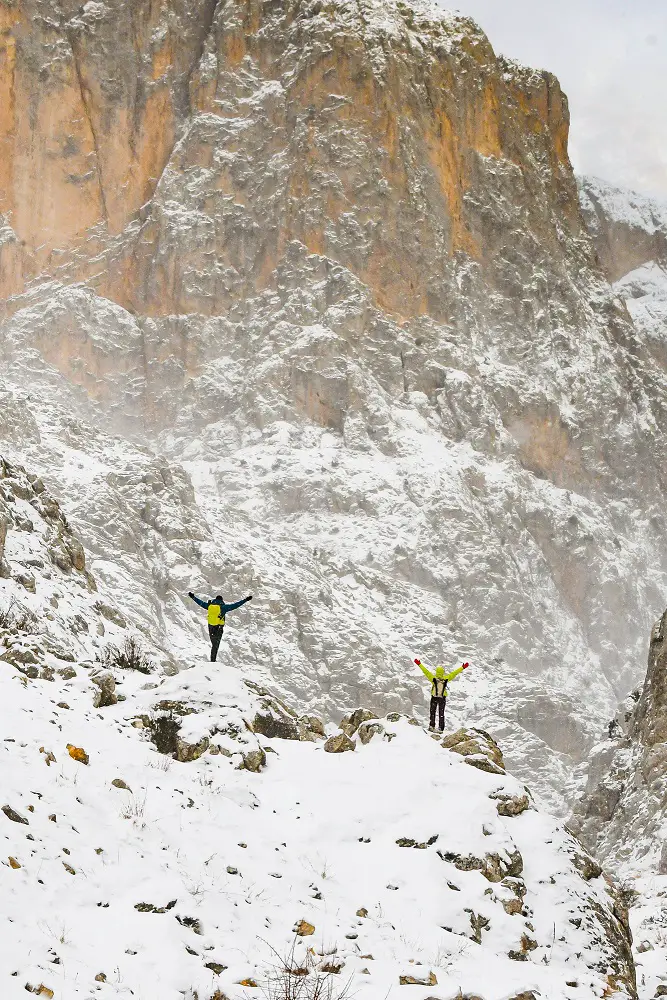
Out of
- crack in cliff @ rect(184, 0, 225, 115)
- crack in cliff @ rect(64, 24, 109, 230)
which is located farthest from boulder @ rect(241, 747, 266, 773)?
crack in cliff @ rect(184, 0, 225, 115)

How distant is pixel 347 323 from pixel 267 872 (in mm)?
82868

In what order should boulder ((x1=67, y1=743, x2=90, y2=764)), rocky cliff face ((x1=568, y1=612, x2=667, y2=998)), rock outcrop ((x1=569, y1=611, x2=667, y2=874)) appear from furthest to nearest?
rock outcrop ((x1=569, y1=611, x2=667, y2=874)) → rocky cliff face ((x1=568, y1=612, x2=667, y2=998)) → boulder ((x1=67, y1=743, x2=90, y2=764))

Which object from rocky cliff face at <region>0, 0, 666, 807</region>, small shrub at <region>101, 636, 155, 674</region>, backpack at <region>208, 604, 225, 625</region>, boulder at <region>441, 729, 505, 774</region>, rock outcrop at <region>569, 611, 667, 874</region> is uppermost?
rocky cliff face at <region>0, 0, 666, 807</region>

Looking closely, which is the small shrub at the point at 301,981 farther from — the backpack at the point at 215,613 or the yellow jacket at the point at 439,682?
the backpack at the point at 215,613

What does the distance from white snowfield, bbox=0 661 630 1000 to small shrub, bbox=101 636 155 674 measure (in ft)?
13.8

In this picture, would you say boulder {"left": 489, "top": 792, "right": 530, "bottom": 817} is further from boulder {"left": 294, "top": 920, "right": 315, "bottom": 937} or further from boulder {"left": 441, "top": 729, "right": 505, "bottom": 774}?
boulder {"left": 294, "top": 920, "right": 315, "bottom": 937}

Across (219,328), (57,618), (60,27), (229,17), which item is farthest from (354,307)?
(57,618)

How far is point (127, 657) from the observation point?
18.3 metres

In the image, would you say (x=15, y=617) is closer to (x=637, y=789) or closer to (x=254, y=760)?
(x=254, y=760)

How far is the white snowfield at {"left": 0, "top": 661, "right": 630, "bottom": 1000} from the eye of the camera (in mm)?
8086

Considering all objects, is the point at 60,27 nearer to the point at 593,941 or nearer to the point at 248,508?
the point at 248,508

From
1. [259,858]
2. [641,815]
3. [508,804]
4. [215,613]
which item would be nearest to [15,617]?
[215,613]

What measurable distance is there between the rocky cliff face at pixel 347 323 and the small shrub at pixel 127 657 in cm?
5199

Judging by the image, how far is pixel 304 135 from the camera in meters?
98.4
